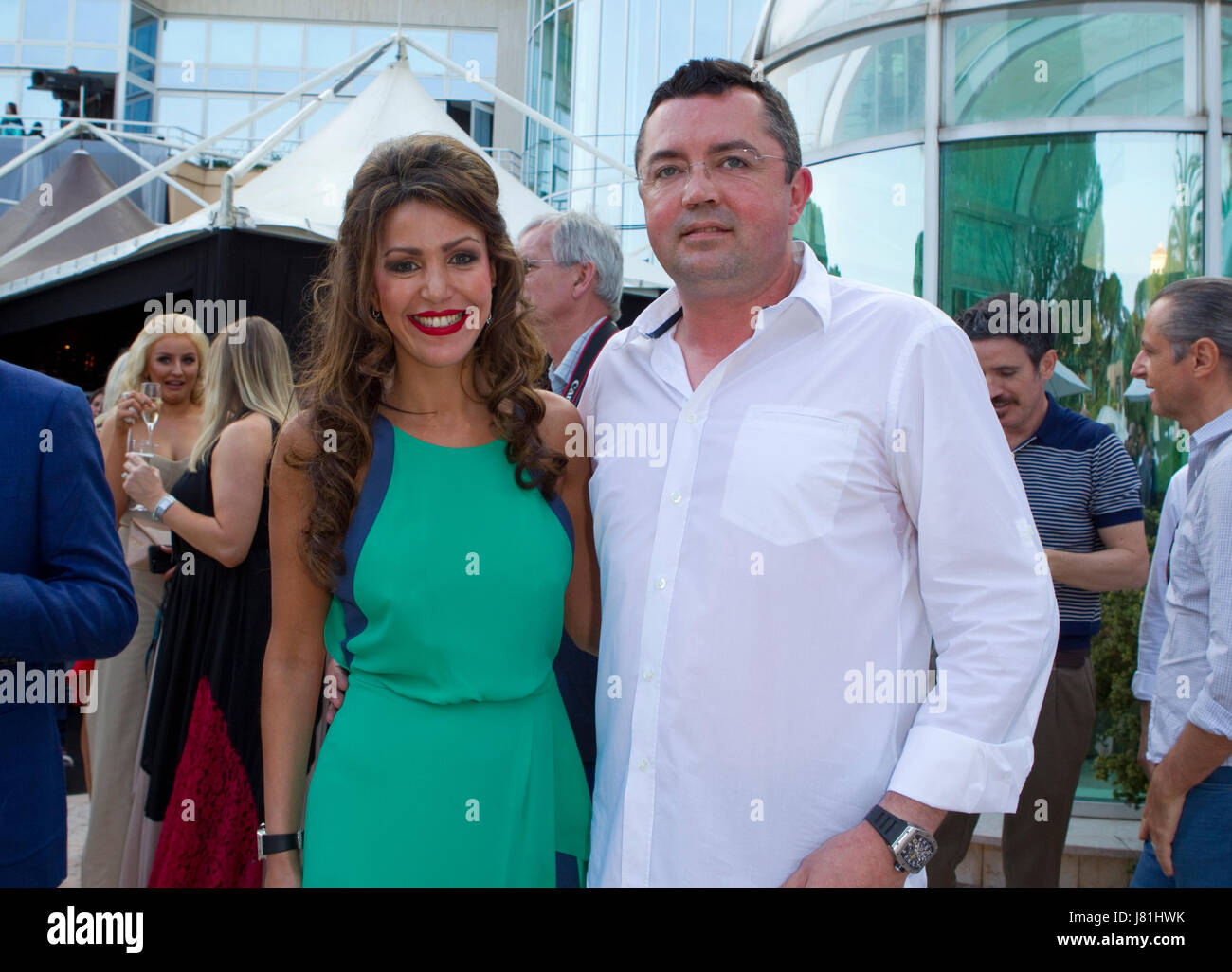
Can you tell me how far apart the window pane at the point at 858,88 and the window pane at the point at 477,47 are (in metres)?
18.6

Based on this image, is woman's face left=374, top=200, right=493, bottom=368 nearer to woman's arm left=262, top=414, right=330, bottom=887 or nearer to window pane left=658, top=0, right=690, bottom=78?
woman's arm left=262, top=414, right=330, bottom=887

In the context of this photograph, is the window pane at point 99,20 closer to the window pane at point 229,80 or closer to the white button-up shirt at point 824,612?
the window pane at point 229,80

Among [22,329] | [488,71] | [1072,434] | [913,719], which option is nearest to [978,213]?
[1072,434]

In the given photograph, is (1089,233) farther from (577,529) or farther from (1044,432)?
(577,529)

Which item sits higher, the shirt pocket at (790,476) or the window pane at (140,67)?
the window pane at (140,67)

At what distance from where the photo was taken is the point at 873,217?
5633 millimetres

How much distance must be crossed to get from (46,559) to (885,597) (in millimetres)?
1478

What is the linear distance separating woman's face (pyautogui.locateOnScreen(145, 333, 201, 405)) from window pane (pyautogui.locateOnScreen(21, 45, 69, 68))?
2195 centimetres

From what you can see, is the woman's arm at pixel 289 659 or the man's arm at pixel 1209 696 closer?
the woman's arm at pixel 289 659

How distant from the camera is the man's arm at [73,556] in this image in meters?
1.79

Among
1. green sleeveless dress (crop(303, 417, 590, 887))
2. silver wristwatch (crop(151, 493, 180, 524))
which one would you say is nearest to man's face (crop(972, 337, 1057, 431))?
green sleeveless dress (crop(303, 417, 590, 887))

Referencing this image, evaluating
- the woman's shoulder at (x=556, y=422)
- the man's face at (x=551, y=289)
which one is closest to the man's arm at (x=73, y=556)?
the woman's shoulder at (x=556, y=422)

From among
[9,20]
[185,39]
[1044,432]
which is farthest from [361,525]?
[9,20]
